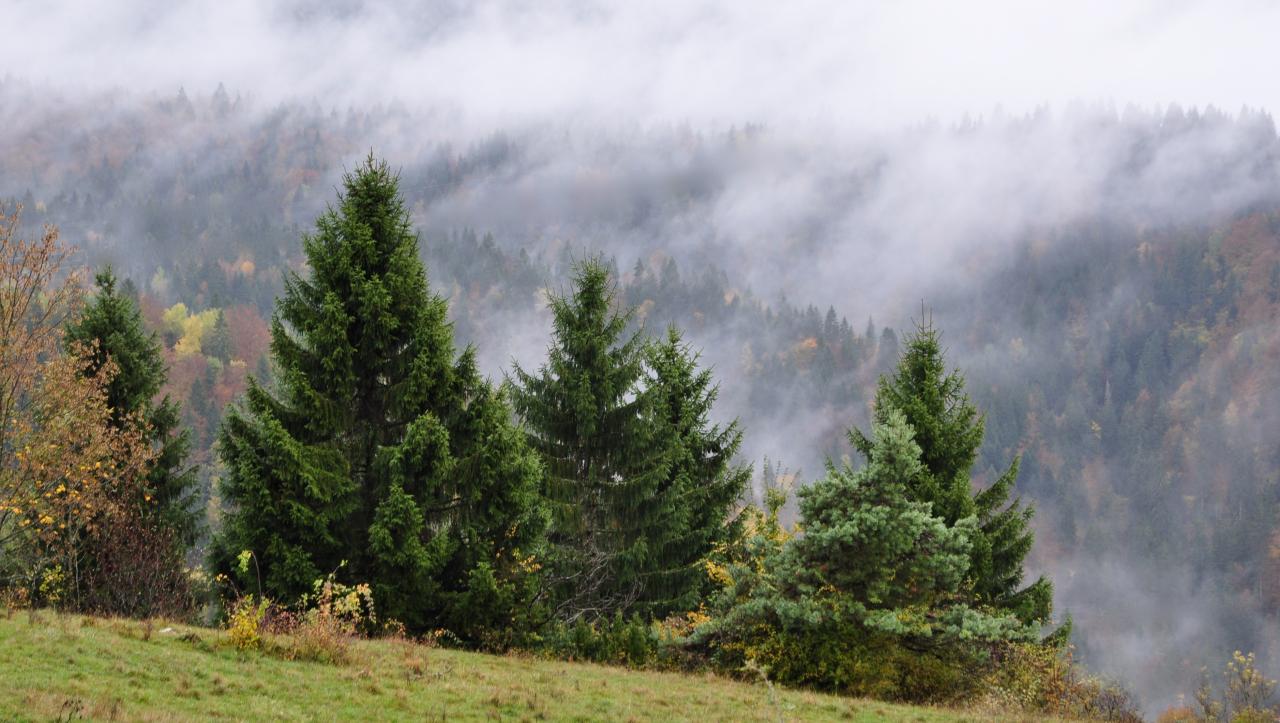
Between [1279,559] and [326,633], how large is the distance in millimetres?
206044

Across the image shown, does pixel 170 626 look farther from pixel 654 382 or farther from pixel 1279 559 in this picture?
pixel 1279 559

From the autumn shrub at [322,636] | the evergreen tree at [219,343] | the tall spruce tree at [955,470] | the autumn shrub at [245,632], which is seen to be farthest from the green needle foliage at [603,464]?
the evergreen tree at [219,343]

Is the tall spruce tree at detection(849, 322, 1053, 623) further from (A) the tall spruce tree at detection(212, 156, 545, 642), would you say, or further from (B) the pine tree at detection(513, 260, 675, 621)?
(A) the tall spruce tree at detection(212, 156, 545, 642)

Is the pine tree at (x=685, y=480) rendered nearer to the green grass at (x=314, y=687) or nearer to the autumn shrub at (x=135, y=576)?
the green grass at (x=314, y=687)

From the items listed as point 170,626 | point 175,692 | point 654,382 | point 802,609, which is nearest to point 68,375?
point 170,626

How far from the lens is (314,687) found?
11.9 meters

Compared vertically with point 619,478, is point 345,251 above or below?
above

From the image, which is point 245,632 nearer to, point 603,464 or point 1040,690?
point 603,464

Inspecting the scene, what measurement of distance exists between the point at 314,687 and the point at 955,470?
20.3m

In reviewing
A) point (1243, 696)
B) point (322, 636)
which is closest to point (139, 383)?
point (322, 636)

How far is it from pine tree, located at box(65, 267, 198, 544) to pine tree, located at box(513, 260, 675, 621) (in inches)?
406

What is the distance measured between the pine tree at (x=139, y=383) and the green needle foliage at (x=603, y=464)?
10279 millimetres

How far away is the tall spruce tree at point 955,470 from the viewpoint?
83.8ft

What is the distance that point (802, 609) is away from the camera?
1772cm
